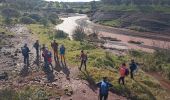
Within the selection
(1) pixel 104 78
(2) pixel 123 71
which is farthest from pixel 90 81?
(1) pixel 104 78

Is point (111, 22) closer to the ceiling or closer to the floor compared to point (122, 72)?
closer to the floor

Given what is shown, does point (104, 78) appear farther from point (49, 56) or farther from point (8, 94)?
point (49, 56)

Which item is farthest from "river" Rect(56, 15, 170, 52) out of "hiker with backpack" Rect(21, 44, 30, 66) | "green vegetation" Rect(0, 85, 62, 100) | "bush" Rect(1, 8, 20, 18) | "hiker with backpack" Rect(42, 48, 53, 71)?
"green vegetation" Rect(0, 85, 62, 100)

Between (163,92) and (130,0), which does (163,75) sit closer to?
(163,92)

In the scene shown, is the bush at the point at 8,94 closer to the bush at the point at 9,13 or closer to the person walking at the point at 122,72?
the person walking at the point at 122,72

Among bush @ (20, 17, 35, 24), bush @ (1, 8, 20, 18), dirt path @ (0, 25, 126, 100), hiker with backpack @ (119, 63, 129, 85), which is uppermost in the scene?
hiker with backpack @ (119, 63, 129, 85)

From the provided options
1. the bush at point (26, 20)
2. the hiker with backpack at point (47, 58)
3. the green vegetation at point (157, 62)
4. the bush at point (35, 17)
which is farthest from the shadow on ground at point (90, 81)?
the bush at point (35, 17)

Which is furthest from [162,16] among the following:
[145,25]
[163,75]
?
[163,75]

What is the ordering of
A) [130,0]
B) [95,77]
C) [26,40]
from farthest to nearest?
[130,0]
[26,40]
[95,77]

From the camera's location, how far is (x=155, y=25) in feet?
243

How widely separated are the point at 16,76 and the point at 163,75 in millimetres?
13269

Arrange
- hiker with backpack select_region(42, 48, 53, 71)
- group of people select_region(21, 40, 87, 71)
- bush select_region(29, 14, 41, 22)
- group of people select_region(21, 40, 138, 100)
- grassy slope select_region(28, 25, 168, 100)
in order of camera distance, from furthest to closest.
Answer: bush select_region(29, 14, 41, 22)
hiker with backpack select_region(42, 48, 53, 71)
group of people select_region(21, 40, 87, 71)
grassy slope select_region(28, 25, 168, 100)
group of people select_region(21, 40, 138, 100)

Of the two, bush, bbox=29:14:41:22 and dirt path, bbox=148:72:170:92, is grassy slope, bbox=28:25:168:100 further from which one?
bush, bbox=29:14:41:22

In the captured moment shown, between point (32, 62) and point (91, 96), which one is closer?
point (91, 96)
